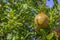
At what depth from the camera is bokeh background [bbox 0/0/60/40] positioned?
1.80 m

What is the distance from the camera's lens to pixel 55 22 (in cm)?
179

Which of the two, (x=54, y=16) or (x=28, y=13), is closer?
(x=54, y=16)

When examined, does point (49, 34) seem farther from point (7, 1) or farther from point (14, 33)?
point (7, 1)

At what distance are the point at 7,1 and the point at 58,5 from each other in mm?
454

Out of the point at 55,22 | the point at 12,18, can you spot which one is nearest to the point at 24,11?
the point at 12,18

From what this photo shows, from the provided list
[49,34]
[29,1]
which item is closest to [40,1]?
[29,1]

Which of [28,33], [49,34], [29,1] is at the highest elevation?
[29,1]

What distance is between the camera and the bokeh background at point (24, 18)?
180 cm

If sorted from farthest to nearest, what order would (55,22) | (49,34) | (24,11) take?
1. (24,11)
2. (55,22)
3. (49,34)

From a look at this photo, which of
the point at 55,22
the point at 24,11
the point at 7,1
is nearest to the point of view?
the point at 55,22

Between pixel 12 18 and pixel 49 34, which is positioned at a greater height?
pixel 12 18

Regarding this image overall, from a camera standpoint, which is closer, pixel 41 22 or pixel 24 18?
pixel 41 22

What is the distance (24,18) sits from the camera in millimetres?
1860

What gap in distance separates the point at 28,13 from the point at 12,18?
177mm
